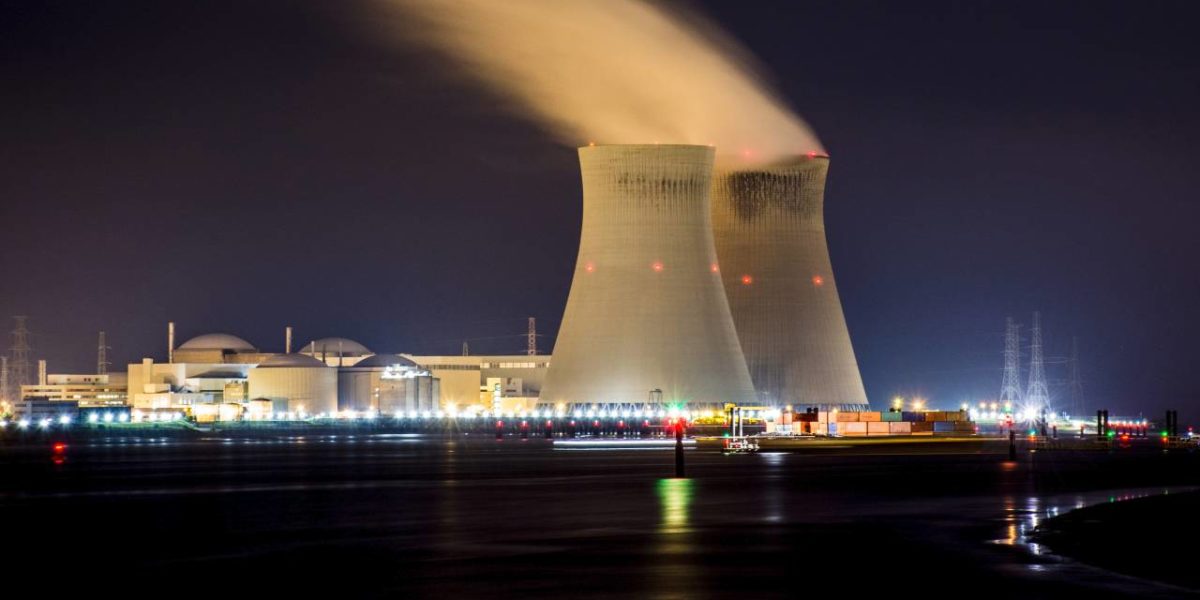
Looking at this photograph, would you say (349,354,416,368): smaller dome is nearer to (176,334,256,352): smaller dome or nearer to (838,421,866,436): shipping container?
(176,334,256,352): smaller dome

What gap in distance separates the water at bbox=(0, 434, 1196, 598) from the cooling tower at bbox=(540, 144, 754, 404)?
4259 cm

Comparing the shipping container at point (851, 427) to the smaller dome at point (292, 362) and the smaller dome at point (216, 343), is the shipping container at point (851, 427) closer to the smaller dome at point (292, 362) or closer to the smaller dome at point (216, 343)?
the smaller dome at point (292, 362)

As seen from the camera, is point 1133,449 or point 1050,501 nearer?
point 1050,501

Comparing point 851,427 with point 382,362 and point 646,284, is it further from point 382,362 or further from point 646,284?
point 382,362

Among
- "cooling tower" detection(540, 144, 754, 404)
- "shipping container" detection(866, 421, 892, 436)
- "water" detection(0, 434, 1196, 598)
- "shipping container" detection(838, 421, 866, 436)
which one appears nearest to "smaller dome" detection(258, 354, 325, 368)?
"cooling tower" detection(540, 144, 754, 404)

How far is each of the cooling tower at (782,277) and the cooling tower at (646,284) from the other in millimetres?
8074

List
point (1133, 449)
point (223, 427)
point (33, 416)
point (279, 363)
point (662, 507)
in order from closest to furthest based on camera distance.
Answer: point (662, 507) < point (1133, 449) < point (223, 427) < point (33, 416) < point (279, 363)

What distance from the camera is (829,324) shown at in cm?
10625

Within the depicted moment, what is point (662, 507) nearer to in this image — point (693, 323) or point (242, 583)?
point (242, 583)

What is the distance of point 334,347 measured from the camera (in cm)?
17812

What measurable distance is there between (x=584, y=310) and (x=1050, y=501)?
62587 millimetres

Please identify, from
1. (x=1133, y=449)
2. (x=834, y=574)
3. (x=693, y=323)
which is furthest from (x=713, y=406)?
(x=834, y=574)

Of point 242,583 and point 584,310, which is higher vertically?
point 584,310

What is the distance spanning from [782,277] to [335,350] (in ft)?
270
